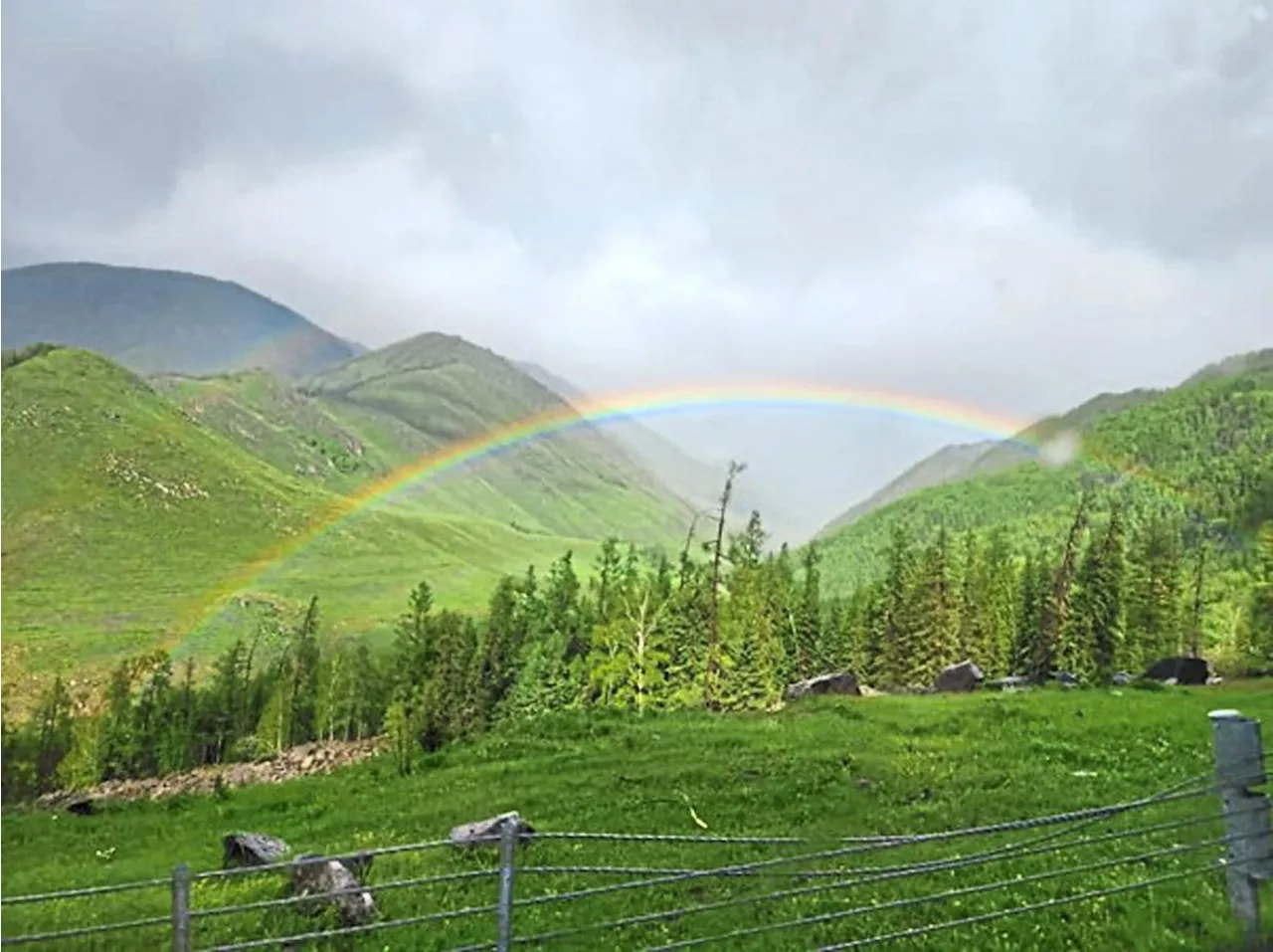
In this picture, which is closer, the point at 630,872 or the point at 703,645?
the point at 630,872

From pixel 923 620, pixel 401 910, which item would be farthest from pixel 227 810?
pixel 923 620

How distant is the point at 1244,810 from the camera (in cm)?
1180

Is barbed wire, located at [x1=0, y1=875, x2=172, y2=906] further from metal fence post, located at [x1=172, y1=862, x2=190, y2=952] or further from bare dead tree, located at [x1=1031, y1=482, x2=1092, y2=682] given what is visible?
bare dead tree, located at [x1=1031, y1=482, x2=1092, y2=682]

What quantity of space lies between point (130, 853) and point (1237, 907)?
103ft

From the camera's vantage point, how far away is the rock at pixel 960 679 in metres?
61.9

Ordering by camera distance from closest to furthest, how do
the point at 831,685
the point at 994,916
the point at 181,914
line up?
the point at 181,914 < the point at 994,916 < the point at 831,685

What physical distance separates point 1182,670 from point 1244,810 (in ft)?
196

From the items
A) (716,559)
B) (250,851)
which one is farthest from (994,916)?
(716,559)

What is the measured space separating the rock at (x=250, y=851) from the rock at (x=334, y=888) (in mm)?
5853

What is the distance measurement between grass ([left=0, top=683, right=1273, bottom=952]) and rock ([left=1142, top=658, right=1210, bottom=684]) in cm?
1671

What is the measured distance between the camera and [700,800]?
2744 centimetres

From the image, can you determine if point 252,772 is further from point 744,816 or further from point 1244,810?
point 1244,810

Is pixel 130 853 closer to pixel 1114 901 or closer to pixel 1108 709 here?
pixel 1114 901

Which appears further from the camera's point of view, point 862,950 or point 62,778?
point 62,778
